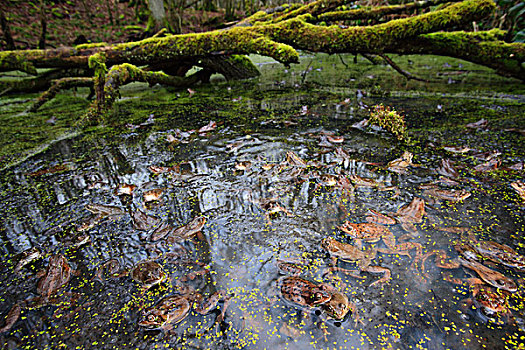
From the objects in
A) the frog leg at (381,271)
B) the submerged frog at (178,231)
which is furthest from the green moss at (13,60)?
the frog leg at (381,271)

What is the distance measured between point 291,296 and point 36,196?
1.74 m

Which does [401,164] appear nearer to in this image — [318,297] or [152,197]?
[318,297]

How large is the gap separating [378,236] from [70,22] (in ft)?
52.5

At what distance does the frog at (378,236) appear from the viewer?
1.16 meters

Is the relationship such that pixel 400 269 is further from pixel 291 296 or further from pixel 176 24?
pixel 176 24

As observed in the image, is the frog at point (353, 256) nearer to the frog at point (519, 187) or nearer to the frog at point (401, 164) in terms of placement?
the frog at point (401, 164)

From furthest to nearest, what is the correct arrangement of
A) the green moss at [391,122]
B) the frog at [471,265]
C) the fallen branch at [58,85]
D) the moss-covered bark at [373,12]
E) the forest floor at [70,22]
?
the forest floor at [70,22] < the moss-covered bark at [373,12] < the fallen branch at [58,85] < the green moss at [391,122] < the frog at [471,265]

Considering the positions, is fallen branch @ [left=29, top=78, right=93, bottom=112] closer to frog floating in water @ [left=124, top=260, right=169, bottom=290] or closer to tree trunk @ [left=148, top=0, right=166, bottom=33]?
frog floating in water @ [left=124, top=260, right=169, bottom=290]

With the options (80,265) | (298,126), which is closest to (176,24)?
(298,126)

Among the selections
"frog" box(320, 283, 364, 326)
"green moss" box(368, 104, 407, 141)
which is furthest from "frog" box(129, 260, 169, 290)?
"green moss" box(368, 104, 407, 141)

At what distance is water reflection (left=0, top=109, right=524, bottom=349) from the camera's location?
0.87 meters

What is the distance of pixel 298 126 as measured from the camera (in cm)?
273

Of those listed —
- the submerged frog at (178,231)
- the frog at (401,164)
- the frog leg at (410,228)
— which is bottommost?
the submerged frog at (178,231)

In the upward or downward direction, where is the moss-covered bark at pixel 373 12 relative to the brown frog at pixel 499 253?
upward
